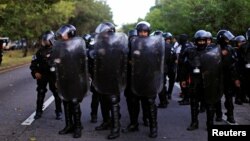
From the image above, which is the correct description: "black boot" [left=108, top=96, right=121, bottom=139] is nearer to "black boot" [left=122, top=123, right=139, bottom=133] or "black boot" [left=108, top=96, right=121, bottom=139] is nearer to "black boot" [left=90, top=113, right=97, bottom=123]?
"black boot" [left=122, top=123, right=139, bottom=133]

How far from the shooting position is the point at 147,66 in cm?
812

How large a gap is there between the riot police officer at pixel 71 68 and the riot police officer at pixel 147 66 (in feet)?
2.67

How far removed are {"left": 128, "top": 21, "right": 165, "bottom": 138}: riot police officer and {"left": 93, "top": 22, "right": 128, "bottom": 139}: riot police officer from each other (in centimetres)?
18

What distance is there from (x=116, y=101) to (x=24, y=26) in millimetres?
33406

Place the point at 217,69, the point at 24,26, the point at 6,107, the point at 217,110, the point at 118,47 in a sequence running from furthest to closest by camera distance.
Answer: the point at 24,26 → the point at 6,107 → the point at 217,110 → the point at 217,69 → the point at 118,47

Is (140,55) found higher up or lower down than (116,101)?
higher up

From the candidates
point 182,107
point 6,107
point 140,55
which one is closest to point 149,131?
point 140,55

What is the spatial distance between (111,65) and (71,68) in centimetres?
64

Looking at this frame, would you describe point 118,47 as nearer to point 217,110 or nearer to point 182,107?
point 217,110

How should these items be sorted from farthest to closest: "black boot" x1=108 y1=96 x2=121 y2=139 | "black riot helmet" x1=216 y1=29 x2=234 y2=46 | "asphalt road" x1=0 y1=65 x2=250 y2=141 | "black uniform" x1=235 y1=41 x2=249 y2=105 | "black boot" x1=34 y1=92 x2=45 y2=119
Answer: "black uniform" x1=235 y1=41 x2=249 y2=105 < "black boot" x1=34 y1=92 x2=45 y2=119 < "black riot helmet" x1=216 y1=29 x2=234 y2=46 < "asphalt road" x1=0 y1=65 x2=250 y2=141 < "black boot" x1=108 y1=96 x2=121 y2=139

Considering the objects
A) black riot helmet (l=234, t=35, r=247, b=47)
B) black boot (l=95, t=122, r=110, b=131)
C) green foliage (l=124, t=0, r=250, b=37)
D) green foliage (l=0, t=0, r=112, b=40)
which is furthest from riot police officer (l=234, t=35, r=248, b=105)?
green foliage (l=0, t=0, r=112, b=40)

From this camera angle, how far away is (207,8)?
24.5 metres

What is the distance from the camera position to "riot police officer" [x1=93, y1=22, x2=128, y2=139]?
8.01 metres

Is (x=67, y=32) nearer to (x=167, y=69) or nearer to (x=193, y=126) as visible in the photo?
(x=193, y=126)
